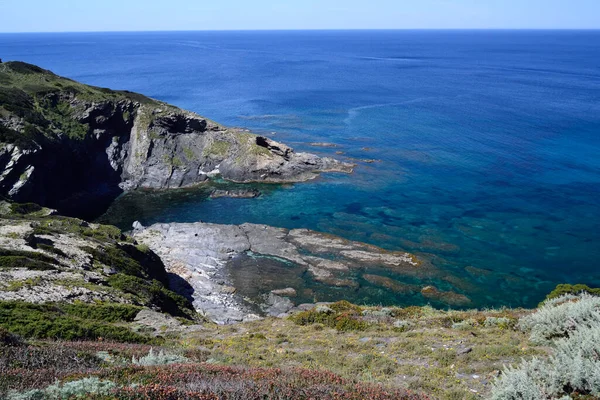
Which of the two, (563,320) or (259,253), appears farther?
(259,253)

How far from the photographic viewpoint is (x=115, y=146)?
76750mm

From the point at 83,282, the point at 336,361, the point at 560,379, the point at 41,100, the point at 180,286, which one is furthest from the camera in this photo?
the point at 41,100

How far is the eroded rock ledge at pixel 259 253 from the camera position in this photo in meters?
40.3

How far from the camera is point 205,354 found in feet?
54.3

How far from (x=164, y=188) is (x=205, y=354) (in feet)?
198

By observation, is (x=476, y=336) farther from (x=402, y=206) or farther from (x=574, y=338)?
(x=402, y=206)

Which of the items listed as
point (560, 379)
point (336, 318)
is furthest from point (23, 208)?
point (560, 379)

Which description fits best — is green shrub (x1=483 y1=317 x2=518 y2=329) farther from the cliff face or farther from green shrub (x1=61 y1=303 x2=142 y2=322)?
the cliff face

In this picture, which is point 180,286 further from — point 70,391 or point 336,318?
point 70,391

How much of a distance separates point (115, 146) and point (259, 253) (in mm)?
41392

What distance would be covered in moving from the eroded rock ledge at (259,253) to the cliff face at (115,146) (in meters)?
19.3

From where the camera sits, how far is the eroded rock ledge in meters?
40.3

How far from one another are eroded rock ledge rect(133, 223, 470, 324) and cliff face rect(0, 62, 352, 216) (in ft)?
63.4

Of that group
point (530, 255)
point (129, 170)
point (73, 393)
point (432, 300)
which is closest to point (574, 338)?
point (73, 393)
